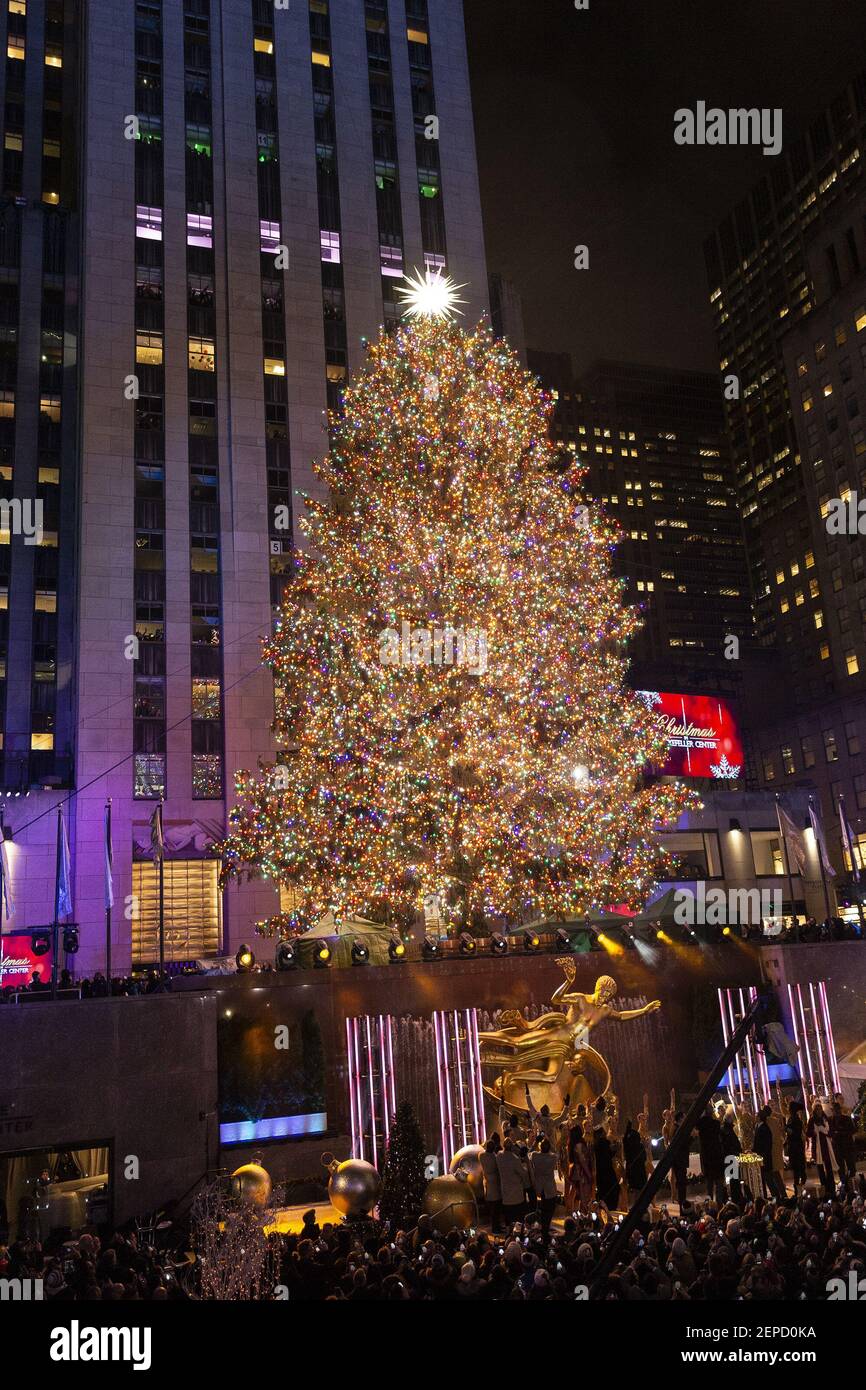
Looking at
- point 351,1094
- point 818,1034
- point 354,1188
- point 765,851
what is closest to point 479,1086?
point 351,1094

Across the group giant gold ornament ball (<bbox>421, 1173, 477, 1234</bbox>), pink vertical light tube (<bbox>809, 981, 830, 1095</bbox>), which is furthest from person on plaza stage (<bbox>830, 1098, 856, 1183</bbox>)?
giant gold ornament ball (<bbox>421, 1173, 477, 1234</bbox>)

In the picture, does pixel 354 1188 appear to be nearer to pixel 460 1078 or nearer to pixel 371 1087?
pixel 371 1087

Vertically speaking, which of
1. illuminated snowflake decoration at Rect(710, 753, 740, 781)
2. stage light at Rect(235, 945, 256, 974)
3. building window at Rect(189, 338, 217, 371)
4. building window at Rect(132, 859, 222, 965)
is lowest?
stage light at Rect(235, 945, 256, 974)

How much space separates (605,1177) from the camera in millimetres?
17172

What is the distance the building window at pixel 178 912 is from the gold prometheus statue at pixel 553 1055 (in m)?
20.8

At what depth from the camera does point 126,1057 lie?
1977 cm

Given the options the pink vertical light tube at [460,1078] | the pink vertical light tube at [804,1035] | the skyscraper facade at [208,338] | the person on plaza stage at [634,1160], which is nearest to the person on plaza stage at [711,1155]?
the person on plaza stage at [634,1160]

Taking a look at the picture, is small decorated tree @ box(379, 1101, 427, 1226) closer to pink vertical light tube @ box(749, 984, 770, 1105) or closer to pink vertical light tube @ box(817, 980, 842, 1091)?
pink vertical light tube @ box(749, 984, 770, 1105)

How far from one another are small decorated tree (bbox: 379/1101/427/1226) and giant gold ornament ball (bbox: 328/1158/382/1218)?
284mm

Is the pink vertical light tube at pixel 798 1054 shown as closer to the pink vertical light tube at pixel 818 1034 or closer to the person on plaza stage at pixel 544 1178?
the pink vertical light tube at pixel 818 1034

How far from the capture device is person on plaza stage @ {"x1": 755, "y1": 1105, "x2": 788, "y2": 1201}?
17.3m

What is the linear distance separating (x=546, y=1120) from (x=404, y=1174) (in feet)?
9.93
